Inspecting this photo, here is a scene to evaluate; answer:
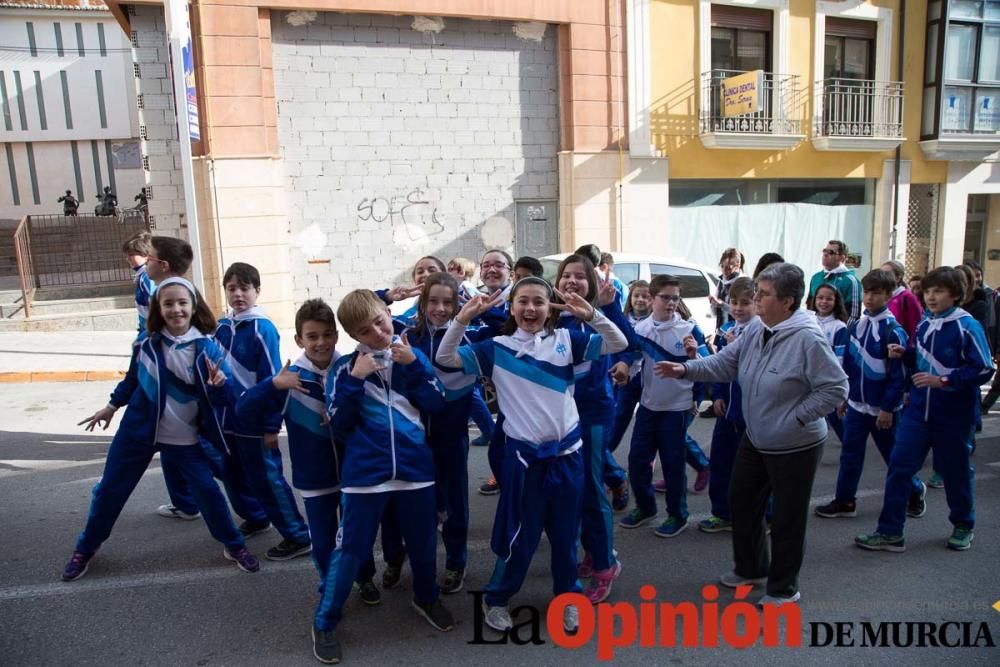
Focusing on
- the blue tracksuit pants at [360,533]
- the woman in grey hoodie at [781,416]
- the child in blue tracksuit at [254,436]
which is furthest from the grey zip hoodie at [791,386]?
the child in blue tracksuit at [254,436]

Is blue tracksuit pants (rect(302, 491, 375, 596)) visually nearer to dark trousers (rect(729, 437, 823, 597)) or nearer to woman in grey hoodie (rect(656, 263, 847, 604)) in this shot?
woman in grey hoodie (rect(656, 263, 847, 604))

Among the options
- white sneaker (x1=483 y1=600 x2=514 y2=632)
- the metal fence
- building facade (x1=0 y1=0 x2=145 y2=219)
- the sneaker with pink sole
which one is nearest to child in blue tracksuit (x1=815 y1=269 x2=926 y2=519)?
the sneaker with pink sole

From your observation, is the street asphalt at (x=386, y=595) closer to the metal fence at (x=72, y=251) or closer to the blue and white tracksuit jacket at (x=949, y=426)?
the blue and white tracksuit jacket at (x=949, y=426)

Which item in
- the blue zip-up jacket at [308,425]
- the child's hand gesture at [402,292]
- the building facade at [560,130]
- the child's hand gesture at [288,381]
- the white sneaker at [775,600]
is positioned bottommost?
the white sneaker at [775,600]

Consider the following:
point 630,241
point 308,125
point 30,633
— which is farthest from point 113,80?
point 30,633

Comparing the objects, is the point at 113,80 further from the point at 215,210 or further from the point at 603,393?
the point at 603,393

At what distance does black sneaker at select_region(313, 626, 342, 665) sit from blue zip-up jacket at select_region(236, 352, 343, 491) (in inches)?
25.8

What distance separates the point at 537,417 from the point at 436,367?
76 cm

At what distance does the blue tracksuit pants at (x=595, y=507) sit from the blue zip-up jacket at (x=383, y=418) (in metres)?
0.83

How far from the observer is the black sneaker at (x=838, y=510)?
4.82 metres

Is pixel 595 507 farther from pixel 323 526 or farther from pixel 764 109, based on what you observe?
pixel 764 109

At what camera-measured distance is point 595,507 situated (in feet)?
12.0

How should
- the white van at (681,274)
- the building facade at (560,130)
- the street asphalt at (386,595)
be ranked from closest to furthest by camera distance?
1. the street asphalt at (386,595)
2. the white van at (681,274)
3. the building facade at (560,130)

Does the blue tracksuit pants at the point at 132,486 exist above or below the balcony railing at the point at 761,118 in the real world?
below
